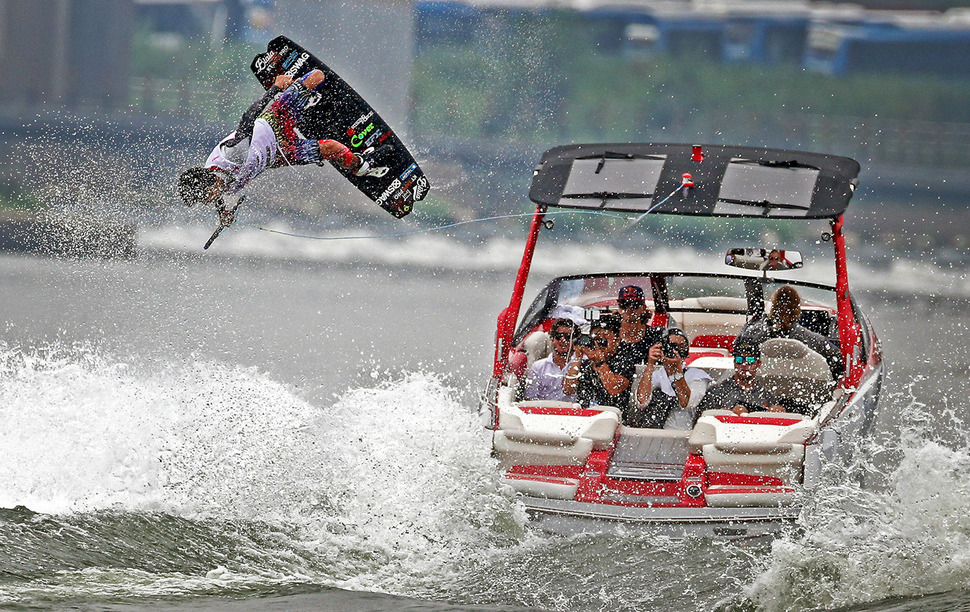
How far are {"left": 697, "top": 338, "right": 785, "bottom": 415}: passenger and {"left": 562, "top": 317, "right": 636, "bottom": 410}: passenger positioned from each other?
0.43m

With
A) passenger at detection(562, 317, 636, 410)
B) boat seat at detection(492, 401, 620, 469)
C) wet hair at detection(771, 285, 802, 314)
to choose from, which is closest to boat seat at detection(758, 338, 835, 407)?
wet hair at detection(771, 285, 802, 314)

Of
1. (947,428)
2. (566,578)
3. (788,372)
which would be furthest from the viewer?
(947,428)

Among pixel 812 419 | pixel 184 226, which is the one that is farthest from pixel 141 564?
pixel 184 226

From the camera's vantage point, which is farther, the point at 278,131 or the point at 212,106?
the point at 212,106

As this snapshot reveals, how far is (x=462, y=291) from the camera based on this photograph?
30.5 m

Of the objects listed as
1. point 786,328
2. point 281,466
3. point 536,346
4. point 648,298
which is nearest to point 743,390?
point 786,328

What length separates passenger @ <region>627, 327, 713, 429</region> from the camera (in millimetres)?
6418

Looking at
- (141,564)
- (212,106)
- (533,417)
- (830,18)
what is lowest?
(141,564)

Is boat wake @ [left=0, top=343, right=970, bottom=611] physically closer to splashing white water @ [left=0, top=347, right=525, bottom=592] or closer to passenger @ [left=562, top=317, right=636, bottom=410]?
splashing white water @ [left=0, top=347, right=525, bottom=592]

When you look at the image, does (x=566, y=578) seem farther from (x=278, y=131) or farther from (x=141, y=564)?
(x=278, y=131)

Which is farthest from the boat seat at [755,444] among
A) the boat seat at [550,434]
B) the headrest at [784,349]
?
the headrest at [784,349]

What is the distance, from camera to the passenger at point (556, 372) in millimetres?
6480

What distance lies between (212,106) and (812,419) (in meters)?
43.7

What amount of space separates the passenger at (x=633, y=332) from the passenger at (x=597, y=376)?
5cm
